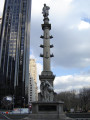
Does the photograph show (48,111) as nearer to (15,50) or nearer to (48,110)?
(48,110)

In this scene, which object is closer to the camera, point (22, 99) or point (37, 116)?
point (37, 116)

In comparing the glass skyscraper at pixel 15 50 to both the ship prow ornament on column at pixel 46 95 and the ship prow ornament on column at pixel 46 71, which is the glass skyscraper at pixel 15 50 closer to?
the ship prow ornament on column at pixel 46 71

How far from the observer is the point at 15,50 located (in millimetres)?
88875

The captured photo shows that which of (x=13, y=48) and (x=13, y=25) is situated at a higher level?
(x=13, y=25)

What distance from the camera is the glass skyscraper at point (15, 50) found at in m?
82.8

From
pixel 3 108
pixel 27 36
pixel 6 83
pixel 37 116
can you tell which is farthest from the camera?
pixel 27 36

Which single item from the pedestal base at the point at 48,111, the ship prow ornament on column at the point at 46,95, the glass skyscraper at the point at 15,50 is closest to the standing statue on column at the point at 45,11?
the ship prow ornament on column at the point at 46,95

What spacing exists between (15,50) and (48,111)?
67484 millimetres

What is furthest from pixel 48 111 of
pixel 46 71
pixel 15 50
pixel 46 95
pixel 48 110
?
pixel 15 50

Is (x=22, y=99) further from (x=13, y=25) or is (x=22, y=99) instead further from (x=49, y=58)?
(x=49, y=58)

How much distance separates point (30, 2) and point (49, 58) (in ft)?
273

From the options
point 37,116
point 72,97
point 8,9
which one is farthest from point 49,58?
point 8,9

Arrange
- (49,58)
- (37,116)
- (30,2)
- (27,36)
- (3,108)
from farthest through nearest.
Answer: (30,2)
(27,36)
(3,108)
(49,58)
(37,116)

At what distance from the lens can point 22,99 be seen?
82188 millimetres
